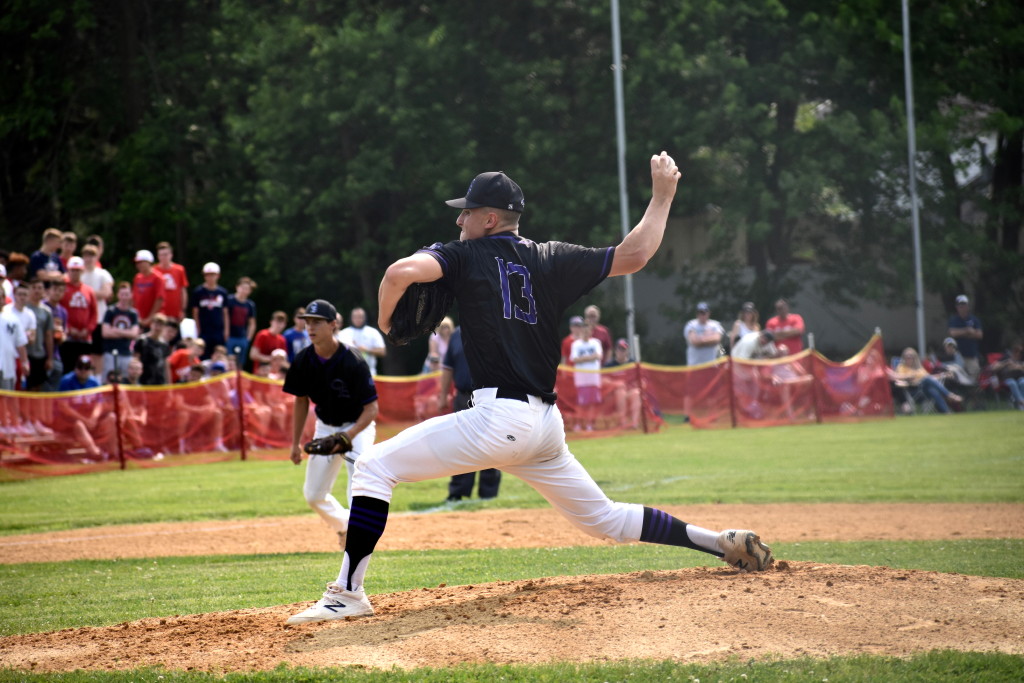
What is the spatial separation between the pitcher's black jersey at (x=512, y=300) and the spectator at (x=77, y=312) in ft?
42.6

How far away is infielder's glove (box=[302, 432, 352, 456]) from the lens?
8312 mm

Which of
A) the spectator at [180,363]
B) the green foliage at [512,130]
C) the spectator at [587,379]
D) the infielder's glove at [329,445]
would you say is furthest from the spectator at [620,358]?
the infielder's glove at [329,445]

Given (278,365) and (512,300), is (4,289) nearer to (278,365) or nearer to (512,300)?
(278,365)

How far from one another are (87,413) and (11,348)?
1.46 m

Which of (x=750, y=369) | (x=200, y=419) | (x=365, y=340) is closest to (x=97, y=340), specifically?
(x=200, y=419)

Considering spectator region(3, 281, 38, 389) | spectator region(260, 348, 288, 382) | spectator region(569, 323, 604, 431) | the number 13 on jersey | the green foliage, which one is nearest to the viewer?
the number 13 on jersey

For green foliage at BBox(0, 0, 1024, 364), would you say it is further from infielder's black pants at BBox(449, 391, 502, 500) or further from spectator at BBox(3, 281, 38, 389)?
infielder's black pants at BBox(449, 391, 502, 500)

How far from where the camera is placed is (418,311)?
5.73 m

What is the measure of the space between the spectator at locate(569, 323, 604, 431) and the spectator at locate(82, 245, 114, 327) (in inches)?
333

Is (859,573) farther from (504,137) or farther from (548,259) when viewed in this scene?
(504,137)

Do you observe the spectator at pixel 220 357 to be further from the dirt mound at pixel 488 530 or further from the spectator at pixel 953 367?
the spectator at pixel 953 367

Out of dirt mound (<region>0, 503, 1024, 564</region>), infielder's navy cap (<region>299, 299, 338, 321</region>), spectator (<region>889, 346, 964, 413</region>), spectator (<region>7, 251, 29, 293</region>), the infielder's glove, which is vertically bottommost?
dirt mound (<region>0, 503, 1024, 564</region>)

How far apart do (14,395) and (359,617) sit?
10.8m

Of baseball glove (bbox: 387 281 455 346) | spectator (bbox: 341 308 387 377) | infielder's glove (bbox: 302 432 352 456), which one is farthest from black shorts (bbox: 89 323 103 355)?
baseball glove (bbox: 387 281 455 346)
